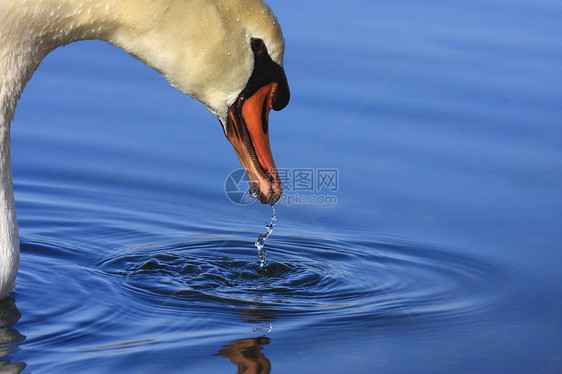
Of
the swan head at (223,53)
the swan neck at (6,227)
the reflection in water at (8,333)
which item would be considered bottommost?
the reflection in water at (8,333)

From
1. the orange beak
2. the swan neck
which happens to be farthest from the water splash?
the swan neck

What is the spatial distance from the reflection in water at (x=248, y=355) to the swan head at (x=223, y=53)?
1.20 m

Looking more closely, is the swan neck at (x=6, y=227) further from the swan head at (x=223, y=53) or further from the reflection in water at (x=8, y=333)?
the swan head at (x=223, y=53)

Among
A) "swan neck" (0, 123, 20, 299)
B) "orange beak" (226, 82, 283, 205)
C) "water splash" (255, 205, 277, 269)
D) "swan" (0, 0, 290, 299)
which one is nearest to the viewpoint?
"swan" (0, 0, 290, 299)

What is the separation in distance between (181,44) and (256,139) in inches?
30.7

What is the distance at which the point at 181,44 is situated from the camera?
523cm

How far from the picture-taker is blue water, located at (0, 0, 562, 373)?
17.2ft

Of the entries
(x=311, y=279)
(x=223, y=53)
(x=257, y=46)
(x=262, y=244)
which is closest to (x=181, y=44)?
(x=223, y=53)

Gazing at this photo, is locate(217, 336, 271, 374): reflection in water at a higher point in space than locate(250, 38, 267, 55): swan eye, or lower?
lower

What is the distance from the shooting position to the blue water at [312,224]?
5.23 meters

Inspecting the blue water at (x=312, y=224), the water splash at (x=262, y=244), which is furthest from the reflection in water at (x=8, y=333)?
the water splash at (x=262, y=244)

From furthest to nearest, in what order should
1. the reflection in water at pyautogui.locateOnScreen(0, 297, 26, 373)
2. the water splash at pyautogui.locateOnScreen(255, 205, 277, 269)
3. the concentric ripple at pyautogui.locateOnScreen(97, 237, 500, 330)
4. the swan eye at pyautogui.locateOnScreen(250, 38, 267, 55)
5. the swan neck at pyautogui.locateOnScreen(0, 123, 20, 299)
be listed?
the water splash at pyautogui.locateOnScreen(255, 205, 277, 269)
the concentric ripple at pyautogui.locateOnScreen(97, 237, 500, 330)
the swan neck at pyautogui.locateOnScreen(0, 123, 20, 299)
the swan eye at pyautogui.locateOnScreen(250, 38, 267, 55)
the reflection in water at pyautogui.locateOnScreen(0, 297, 26, 373)

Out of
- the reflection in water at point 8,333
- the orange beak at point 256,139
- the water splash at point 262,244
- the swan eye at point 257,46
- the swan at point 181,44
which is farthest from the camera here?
the water splash at point 262,244

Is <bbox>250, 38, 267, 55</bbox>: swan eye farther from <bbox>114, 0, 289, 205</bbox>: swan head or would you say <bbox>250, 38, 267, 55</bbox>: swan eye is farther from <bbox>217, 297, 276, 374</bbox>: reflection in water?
<bbox>217, 297, 276, 374</bbox>: reflection in water
